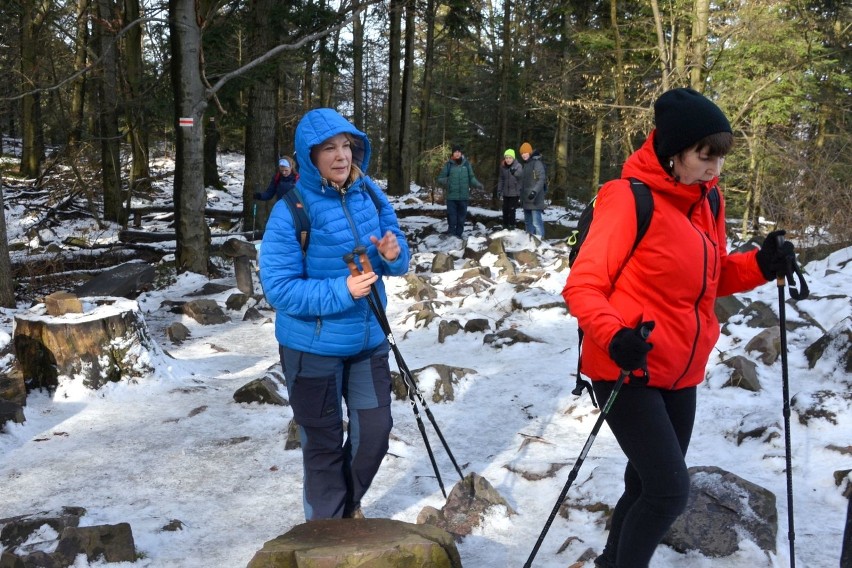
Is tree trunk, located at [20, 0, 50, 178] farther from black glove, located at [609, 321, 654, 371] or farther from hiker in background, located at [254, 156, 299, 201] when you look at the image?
black glove, located at [609, 321, 654, 371]

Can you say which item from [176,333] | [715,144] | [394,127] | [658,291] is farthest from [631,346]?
[394,127]

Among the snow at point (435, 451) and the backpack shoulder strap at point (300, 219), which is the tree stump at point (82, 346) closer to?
the snow at point (435, 451)

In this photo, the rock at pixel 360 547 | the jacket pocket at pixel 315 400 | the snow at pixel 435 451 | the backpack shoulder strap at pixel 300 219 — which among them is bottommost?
the snow at pixel 435 451

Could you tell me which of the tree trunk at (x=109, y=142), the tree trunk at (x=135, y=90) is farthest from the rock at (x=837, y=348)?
the tree trunk at (x=109, y=142)

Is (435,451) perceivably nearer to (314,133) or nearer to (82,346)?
(314,133)

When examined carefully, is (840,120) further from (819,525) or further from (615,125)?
(819,525)

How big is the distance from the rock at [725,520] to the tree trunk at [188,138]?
9.30 metres

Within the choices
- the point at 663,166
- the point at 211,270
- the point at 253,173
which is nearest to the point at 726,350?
the point at 663,166

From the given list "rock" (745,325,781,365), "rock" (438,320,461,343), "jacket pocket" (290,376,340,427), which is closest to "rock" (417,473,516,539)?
"jacket pocket" (290,376,340,427)

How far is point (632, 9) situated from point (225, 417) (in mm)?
22412

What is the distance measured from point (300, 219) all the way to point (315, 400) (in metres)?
0.81

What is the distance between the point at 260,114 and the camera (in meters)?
15.2

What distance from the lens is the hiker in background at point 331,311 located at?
119 inches

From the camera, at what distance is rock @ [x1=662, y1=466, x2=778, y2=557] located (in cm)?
321
